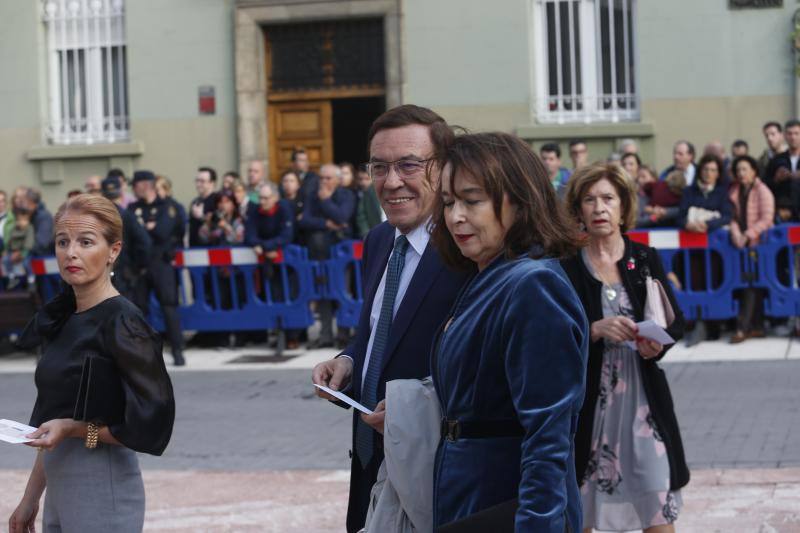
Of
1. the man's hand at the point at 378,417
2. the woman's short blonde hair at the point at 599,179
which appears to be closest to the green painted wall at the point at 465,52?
the woman's short blonde hair at the point at 599,179

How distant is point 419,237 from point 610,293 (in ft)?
5.56

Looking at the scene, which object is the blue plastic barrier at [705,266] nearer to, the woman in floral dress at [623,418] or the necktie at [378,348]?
the woman in floral dress at [623,418]

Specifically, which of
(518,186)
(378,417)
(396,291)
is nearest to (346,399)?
(378,417)

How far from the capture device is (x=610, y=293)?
5.74 m

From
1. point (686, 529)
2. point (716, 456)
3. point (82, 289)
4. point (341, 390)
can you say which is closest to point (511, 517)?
point (341, 390)

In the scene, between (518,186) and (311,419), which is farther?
(311,419)

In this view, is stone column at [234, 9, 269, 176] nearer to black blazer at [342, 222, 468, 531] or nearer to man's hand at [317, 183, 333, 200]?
man's hand at [317, 183, 333, 200]

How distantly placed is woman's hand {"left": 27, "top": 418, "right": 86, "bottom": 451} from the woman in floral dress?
202 cm

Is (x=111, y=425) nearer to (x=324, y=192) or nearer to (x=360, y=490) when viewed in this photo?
(x=360, y=490)

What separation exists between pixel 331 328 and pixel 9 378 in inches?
124

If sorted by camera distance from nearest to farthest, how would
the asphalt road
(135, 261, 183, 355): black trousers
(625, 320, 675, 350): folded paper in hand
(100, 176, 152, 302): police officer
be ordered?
(625, 320, 675, 350): folded paper in hand → the asphalt road → (100, 176, 152, 302): police officer → (135, 261, 183, 355): black trousers

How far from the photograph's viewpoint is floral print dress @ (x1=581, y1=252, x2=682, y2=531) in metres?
5.55

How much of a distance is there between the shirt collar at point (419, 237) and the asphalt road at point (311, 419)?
4289 millimetres

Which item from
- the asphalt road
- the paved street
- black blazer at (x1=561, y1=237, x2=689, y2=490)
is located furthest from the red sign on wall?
black blazer at (x1=561, y1=237, x2=689, y2=490)
